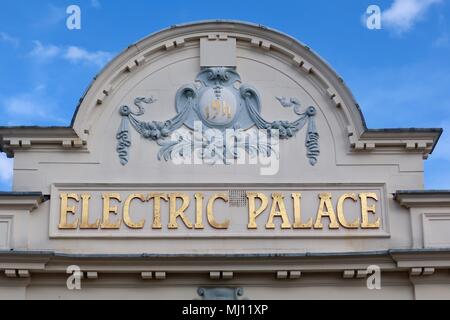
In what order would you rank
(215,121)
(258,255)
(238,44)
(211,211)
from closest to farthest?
(258,255) → (211,211) → (215,121) → (238,44)

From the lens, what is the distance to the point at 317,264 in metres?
17.6

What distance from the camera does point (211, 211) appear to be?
18.4 m

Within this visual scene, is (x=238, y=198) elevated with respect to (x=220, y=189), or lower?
lower

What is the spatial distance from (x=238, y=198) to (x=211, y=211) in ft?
2.04

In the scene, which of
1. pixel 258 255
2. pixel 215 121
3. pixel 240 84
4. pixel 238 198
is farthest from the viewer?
pixel 240 84

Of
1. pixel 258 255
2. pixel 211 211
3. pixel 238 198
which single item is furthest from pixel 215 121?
pixel 258 255

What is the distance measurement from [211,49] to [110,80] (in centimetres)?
231

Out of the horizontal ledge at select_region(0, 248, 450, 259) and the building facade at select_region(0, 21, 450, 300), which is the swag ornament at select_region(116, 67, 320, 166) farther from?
the horizontal ledge at select_region(0, 248, 450, 259)

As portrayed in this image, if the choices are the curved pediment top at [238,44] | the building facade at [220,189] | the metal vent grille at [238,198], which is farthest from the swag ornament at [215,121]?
the metal vent grille at [238,198]

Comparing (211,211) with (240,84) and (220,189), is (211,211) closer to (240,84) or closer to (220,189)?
(220,189)

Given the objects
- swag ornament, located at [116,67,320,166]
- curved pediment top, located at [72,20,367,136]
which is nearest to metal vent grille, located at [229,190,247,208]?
swag ornament, located at [116,67,320,166]

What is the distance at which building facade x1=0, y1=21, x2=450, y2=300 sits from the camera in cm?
1769
